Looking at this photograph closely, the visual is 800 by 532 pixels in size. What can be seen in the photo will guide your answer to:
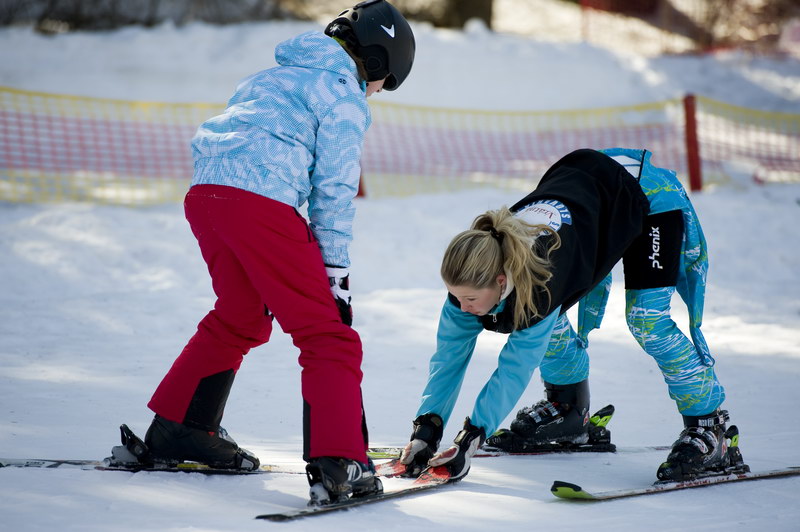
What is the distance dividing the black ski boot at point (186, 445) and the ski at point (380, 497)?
1.69 feet

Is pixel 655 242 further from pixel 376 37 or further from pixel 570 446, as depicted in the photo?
pixel 376 37

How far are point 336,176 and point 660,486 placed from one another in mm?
1663

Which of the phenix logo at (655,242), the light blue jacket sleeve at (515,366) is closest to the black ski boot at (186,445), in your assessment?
the light blue jacket sleeve at (515,366)

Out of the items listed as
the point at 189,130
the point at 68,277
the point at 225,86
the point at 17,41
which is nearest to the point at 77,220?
the point at 68,277

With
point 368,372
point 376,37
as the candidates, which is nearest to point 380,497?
point 376,37

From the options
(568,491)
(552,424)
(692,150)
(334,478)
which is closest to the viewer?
(334,478)

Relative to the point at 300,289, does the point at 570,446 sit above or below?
below

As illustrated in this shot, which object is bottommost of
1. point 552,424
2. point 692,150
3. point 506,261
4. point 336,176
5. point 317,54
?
point 552,424

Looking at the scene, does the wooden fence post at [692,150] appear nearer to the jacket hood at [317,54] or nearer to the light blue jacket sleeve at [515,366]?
the light blue jacket sleeve at [515,366]

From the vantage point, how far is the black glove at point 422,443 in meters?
3.38

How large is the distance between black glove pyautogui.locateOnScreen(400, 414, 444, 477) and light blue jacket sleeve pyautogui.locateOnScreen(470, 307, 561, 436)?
0.26 meters

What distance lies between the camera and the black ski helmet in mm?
3178

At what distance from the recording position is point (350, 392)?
2.97 meters

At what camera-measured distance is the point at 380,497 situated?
3033mm
